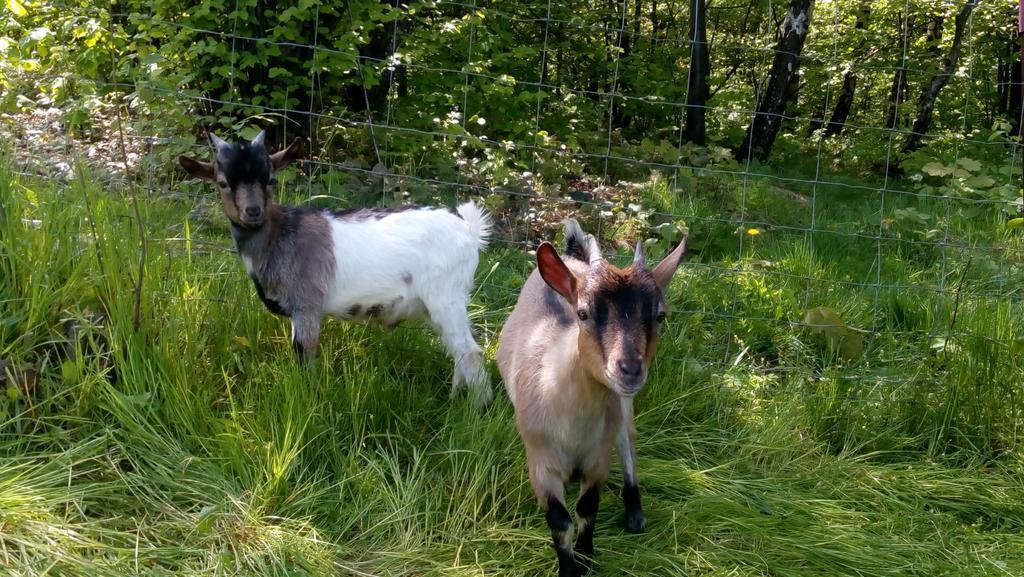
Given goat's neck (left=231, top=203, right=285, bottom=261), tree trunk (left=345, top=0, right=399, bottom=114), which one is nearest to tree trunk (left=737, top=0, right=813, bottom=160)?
tree trunk (left=345, top=0, right=399, bottom=114)

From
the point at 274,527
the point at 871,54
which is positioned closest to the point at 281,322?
the point at 274,527

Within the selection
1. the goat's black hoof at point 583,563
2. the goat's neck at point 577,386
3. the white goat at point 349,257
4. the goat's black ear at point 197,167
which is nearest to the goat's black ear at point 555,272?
the goat's neck at point 577,386

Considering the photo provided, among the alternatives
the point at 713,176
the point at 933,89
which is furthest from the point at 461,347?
the point at 933,89

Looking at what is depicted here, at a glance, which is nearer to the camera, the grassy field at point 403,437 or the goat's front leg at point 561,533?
the goat's front leg at point 561,533

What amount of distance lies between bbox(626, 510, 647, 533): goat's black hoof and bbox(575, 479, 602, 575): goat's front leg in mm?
243

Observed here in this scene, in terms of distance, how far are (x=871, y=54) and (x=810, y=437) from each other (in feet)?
23.8

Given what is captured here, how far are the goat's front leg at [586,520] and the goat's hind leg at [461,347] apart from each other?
0.83 metres

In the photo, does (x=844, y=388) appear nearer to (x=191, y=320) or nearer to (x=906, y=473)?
(x=906, y=473)

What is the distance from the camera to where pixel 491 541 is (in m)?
3.10

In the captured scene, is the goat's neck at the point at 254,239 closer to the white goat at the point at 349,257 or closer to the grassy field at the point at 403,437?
the white goat at the point at 349,257

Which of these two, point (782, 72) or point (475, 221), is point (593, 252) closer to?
point (475, 221)

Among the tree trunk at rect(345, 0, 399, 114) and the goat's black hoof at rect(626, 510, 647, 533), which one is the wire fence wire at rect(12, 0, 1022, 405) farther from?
the goat's black hoof at rect(626, 510, 647, 533)

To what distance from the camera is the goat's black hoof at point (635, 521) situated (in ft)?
10.6

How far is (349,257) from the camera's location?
405cm
